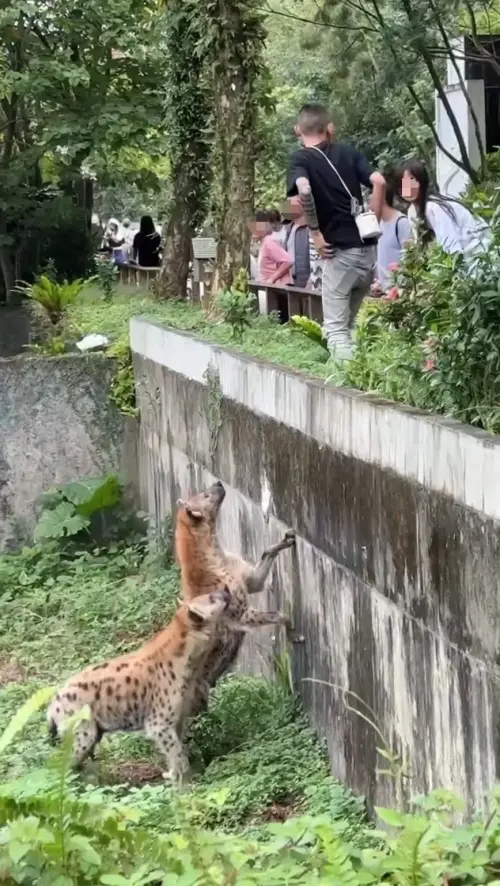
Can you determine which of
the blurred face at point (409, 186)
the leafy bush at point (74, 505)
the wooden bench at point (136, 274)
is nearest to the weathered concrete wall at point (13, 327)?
the wooden bench at point (136, 274)

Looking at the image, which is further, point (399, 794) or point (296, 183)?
point (296, 183)

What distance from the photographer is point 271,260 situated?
1445 cm

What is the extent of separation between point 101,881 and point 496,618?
1794 millimetres

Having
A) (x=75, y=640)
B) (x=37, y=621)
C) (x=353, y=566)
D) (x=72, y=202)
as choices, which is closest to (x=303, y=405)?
(x=353, y=566)

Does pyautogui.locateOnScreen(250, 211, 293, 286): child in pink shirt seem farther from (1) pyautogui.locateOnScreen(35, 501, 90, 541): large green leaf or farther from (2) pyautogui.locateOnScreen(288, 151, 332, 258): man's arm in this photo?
(2) pyautogui.locateOnScreen(288, 151, 332, 258): man's arm

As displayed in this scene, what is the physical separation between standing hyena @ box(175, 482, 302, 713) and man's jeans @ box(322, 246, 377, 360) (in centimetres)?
155

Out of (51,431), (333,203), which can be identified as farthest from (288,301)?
(333,203)

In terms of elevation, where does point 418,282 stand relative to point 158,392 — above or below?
above

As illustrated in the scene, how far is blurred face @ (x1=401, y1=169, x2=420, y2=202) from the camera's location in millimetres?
8852

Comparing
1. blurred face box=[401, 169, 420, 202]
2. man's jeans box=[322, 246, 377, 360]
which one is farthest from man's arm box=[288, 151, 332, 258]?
blurred face box=[401, 169, 420, 202]

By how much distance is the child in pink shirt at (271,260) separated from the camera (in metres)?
14.2

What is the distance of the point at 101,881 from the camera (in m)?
3.15

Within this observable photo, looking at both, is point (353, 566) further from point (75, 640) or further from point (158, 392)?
point (158, 392)

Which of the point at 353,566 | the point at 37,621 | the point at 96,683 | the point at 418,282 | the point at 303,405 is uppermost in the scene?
the point at 418,282
